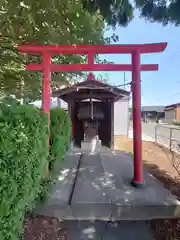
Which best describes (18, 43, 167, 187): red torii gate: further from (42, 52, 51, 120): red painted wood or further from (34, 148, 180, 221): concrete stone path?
(34, 148, 180, 221): concrete stone path

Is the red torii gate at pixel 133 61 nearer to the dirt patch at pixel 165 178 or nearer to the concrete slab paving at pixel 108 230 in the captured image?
the dirt patch at pixel 165 178

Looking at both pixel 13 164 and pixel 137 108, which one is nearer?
pixel 13 164

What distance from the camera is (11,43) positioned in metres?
4.93

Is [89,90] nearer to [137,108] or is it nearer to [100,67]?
[100,67]

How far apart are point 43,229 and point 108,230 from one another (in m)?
1.00

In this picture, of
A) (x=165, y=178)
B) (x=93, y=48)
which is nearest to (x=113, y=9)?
(x=93, y=48)

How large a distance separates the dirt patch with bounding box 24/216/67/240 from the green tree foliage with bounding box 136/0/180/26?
3.42m

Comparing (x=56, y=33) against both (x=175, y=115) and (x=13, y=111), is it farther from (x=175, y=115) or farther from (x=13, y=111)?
(x=175, y=115)

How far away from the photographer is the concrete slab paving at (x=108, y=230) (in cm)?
329

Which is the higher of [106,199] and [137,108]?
[137,108]

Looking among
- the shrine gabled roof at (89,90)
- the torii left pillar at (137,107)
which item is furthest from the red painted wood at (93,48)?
the shrine gabled roof at (89,90)

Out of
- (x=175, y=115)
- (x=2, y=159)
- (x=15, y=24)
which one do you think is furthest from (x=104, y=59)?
(x=175, y=115)

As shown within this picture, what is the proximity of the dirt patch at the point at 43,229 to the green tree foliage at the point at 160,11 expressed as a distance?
3.42 m

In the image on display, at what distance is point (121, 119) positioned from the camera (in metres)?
17.3
